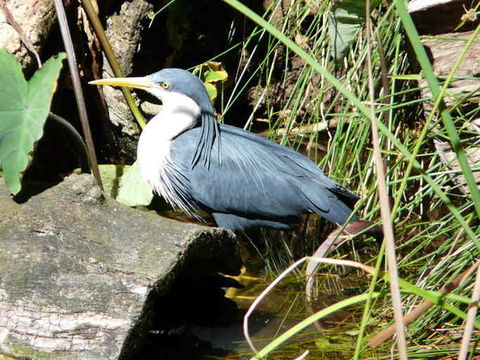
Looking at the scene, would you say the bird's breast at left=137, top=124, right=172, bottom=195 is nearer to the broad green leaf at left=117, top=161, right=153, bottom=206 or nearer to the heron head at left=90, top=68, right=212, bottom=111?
the broad green leaf at left=117, top=161, right=153, bottom=206

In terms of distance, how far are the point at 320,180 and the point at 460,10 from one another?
127cm

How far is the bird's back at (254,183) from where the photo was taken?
152 inches

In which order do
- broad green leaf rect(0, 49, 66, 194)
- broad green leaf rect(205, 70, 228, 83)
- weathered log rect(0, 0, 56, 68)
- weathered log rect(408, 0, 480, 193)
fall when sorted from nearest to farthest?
broad green leaf rect(0, 49, 66, 194), weathered log rect(0, 0, 56, 68), weathered log rect(408, 0, 480, 193), broad green leaf rect(205, 70, 228, 83)

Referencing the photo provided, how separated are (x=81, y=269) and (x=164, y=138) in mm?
1524

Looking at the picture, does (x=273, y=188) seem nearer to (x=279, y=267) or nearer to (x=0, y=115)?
(x=279, y=267)

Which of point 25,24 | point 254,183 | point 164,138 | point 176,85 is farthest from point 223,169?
point 25,24

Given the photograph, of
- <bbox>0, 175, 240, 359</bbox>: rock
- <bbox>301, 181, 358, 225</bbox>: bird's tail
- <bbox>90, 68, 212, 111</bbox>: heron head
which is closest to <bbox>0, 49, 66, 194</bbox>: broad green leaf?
Answer: <bbox>0, 175, 240, 359</bbox>: rock

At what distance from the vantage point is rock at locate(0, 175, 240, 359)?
2.51m

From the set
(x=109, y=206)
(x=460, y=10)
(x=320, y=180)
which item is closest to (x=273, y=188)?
(x=320, y=180)

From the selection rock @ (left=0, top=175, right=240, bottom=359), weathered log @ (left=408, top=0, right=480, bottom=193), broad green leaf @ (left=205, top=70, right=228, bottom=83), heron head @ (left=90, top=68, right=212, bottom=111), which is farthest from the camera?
broad green leaf @ (left=205, top=70, right=228, bottom=83)

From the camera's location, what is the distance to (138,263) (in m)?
2.67

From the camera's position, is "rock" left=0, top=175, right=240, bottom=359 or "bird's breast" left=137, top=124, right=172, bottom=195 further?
"bird's breast" left=137, top=124, right=172, bottom=195

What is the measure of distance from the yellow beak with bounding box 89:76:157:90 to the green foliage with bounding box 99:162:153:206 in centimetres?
47

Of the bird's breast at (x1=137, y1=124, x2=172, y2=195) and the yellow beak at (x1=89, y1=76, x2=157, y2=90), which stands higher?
the yellow beak at (x1=89, y1=76, x2=157, y2=90)
